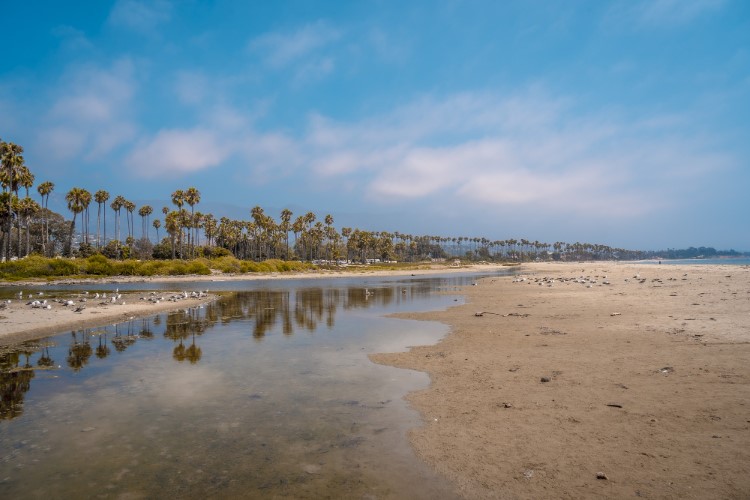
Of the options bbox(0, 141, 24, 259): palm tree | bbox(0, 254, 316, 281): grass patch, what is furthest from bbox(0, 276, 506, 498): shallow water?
bbox(0, 141, 24, 259): palm tree

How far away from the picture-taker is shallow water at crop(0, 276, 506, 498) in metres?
6.56

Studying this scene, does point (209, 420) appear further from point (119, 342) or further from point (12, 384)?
point (119, 342)

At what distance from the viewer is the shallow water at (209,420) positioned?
21.5ft

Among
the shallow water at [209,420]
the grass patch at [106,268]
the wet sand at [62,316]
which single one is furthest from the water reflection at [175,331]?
the grass patch at [106,268]

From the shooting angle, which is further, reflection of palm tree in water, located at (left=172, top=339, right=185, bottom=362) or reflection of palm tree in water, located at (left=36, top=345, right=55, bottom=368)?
reflection of palm tree in water, located at (left=172, top=339, right=185, bottom=362)

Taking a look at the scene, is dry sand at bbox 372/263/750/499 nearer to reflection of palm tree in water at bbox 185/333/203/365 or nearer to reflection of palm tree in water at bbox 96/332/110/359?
reflection of palm tree in water at bbox 185/333/203/365

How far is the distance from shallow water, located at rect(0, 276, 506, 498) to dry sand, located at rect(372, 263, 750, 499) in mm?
998

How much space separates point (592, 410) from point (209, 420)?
8077 mm

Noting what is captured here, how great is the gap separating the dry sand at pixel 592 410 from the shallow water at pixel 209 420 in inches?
39.3

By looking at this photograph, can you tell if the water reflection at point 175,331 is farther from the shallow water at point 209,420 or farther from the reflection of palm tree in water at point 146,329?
the shallow water at point 209,420

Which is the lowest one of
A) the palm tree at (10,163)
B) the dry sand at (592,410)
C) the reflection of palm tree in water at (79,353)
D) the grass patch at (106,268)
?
the reflection of palm tree in water at (79,353)

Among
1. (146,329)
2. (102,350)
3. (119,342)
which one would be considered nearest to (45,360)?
(102,350)

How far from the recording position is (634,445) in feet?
23.4

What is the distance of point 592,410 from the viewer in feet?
28.8
